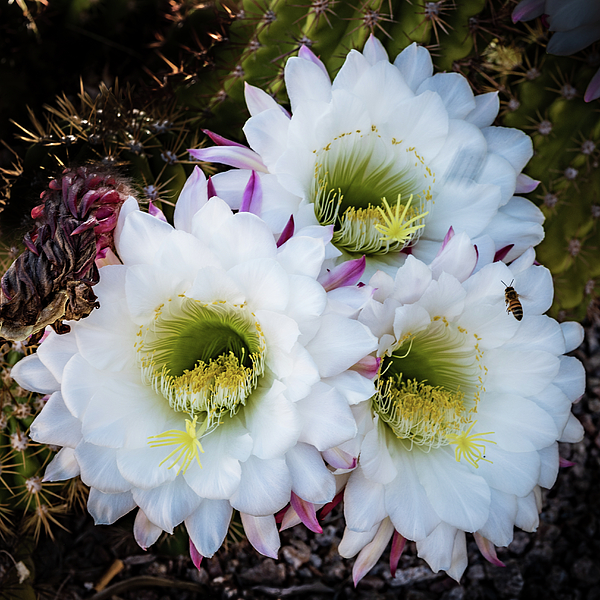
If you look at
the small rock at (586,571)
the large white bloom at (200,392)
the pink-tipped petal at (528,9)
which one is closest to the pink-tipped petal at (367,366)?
the large white bloom at (200,392)

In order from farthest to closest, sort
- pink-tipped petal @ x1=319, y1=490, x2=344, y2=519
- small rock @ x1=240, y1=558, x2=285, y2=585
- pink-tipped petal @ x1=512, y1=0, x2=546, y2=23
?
small rock @ x1=240, y1=558, x2=285, y2=585 → pink-tipped petal @ x1=512, y1=0, x2=546, y2=23 → pink-tipped petal @ x1=319, y1=490, x2=344, y2=519

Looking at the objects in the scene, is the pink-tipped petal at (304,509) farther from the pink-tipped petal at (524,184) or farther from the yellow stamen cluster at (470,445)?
the pink-tipped petal at (524,184)

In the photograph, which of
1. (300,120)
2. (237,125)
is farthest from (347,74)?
(237,125)

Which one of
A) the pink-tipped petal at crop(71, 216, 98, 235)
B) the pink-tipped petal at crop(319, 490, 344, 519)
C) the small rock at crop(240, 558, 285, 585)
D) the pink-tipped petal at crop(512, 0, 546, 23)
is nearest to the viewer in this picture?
the pink-tipped petal at crop(71, 216, 98, 235)

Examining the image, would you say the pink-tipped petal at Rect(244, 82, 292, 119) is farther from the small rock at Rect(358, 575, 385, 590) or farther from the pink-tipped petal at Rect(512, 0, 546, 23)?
the small rock at Rect(358, 575, 385, 590)

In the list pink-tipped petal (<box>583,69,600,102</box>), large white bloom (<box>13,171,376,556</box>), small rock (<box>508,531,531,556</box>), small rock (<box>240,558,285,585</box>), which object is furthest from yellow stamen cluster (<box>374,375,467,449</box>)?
small rock (<box>508,531,531,556</box>)

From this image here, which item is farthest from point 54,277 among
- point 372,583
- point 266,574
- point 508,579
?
point 508,579
